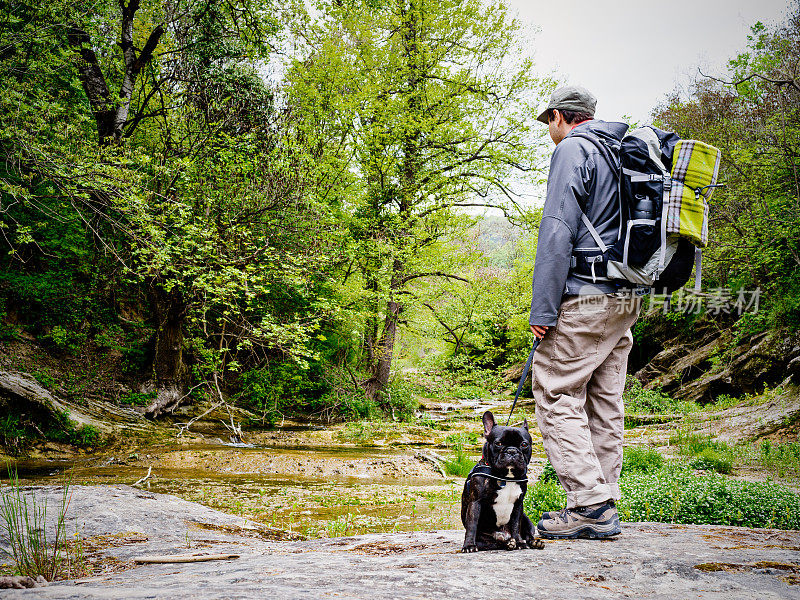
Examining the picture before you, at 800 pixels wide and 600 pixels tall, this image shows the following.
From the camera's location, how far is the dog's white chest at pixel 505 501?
2791 mm

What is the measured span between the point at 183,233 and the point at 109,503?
23.9ft

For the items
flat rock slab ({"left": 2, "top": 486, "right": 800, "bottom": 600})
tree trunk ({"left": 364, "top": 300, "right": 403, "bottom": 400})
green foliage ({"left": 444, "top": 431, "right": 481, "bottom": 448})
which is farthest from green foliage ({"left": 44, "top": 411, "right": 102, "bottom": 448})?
tree trunk ({"left": 364, "top": 300, "right": 403, "bottom": 400})

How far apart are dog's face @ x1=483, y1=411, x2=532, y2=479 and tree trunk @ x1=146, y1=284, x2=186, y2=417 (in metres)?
11.1

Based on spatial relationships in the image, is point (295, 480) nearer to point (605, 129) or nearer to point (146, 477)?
point (146, 477)

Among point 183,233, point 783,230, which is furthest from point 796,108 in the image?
point 183,233

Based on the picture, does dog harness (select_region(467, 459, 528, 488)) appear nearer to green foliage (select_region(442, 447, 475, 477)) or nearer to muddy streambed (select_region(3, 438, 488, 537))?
muddy streambed (select_region(3, 438, 488, 537))

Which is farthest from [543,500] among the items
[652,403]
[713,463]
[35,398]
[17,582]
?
[652,403]

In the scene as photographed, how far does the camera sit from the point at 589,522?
2.95m

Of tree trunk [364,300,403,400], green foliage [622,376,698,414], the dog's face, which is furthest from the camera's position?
tree trunk [364,300,403,400]

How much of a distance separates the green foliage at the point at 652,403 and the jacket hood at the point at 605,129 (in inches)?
537

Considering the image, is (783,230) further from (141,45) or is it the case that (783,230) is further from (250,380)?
(141,45)

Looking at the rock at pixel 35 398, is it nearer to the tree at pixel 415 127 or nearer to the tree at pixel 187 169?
the tree at pixel 187 169

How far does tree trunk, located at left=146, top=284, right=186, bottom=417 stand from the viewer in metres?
12.5

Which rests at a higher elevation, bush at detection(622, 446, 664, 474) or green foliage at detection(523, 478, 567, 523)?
green foliage at detection(523, 478, 567, 523)
